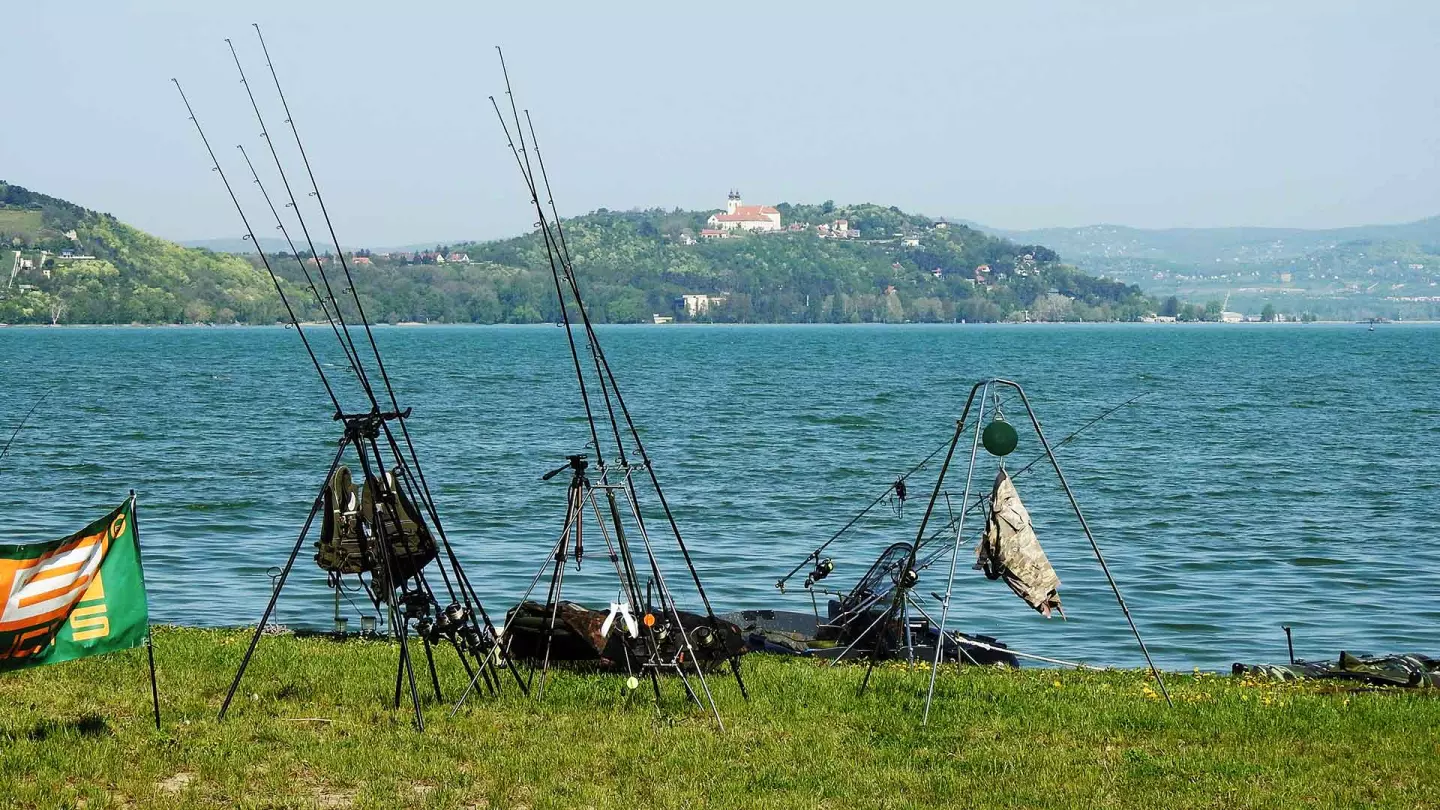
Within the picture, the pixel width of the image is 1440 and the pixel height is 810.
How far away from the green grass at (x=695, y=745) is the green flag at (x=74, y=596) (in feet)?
2.03

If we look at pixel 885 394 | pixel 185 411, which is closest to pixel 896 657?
pixel 185 411

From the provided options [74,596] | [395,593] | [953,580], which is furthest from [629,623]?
[953,580]

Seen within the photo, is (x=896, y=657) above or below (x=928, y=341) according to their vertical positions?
above

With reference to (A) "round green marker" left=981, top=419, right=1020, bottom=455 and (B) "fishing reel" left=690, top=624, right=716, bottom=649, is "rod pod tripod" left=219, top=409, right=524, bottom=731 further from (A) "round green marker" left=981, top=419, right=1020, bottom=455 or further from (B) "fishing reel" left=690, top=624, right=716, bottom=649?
(A) "round green marker" left=981, top=419, right=1020, bottom=455

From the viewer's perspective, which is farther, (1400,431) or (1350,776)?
(1400,431)

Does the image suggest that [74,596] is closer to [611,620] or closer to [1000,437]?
[611,620]

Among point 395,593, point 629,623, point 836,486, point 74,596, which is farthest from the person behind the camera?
point 836,486

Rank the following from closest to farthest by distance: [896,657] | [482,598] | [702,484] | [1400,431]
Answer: [896,657] → [482,598] → [702,484] → [1400,431]

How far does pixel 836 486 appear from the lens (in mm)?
38500

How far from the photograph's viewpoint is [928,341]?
18138 centimetres

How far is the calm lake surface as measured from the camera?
73.2 ft

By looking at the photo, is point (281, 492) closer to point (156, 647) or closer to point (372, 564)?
point (156, 647)

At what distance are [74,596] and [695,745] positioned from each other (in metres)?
3.73

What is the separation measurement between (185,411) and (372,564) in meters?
56.8
